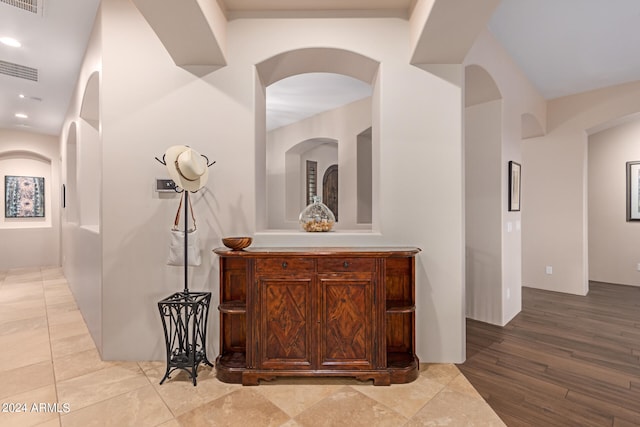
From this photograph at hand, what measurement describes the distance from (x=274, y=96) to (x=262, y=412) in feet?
13.5

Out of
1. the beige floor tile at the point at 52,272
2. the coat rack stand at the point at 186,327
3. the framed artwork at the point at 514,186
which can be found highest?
the framed artwork at the point at 514,186

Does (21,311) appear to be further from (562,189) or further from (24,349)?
(562,189)

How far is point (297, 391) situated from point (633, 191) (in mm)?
6294

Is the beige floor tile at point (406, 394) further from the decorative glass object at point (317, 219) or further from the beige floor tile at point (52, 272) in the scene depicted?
the beige floor tile at point (52, 272)

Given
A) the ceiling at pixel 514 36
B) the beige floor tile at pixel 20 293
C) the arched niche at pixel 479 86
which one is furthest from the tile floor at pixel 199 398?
the ceiling at pixel 514 36

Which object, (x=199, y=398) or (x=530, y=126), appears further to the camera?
(x=530, y=126)

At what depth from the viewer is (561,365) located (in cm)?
252

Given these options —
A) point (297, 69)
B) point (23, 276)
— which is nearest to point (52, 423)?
point (297, 69)

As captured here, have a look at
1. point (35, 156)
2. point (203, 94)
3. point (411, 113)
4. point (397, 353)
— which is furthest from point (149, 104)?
point (35, 156)

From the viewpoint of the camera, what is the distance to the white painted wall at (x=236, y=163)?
2541 millimetres

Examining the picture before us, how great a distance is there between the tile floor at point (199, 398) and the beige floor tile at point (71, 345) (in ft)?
0.07

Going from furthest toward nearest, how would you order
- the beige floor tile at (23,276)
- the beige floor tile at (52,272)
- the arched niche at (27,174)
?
the arched niche at (27,174) → the beige floor tile at (52,272) → the beige floor tile at (23,276)

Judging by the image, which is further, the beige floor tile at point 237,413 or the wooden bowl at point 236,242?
the wooden bowl at point 236,242

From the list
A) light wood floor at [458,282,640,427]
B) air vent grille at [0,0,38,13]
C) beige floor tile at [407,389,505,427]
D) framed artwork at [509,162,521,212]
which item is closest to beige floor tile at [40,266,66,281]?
air vent grille at [0,0,38,13]
